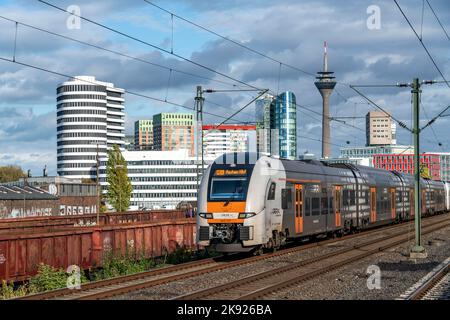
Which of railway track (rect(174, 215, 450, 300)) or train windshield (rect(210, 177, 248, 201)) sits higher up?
train windshield (rect(210, 177, 248, 201))

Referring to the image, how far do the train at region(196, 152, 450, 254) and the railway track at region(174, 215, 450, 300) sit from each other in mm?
2114

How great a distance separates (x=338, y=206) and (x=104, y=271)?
1571 cm

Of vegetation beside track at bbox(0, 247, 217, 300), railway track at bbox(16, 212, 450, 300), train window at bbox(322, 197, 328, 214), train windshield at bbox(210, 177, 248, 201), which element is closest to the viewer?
railway track at bbox(16, 212, 450, 300)

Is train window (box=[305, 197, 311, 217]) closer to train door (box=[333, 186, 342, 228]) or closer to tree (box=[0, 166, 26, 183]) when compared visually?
train door (box=[333, 186, 342, 228])

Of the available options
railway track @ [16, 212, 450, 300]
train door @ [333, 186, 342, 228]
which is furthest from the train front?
train door @ [333, 186, 342, 228]

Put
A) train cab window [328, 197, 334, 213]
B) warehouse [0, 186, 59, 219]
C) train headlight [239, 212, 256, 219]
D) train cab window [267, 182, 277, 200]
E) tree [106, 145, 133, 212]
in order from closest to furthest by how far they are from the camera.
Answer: train headlight [239, 212, 256, 219] < train cab window [267, 182, 277, 200] < train cab window [328, 197, 334, 213] < warehouse [0, 186, 59, 219] < tree [106, 145, 133, 212]

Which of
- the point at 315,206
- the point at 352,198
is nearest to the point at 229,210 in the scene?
the point at 315,206

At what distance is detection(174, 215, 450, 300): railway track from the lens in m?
16.1

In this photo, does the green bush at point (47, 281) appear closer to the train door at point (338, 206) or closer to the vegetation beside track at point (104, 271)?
the vegetation beside track at point (104, 271)

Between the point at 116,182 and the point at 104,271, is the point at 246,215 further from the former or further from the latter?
the point at 116,182

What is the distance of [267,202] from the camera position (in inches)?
979

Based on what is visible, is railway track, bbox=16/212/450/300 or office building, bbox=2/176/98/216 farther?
office building, bbox=2/176/98/216
